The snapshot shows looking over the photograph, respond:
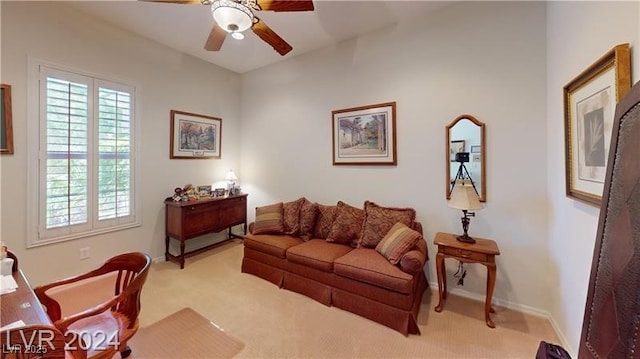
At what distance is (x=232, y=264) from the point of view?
3.58m

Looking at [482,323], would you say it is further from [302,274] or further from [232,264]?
[232,264]

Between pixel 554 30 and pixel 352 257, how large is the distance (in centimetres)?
268

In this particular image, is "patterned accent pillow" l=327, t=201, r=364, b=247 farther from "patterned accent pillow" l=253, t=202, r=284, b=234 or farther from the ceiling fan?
the ceiling fan

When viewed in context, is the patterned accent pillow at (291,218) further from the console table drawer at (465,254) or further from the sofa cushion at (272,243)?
the console table drawer at (465,254)

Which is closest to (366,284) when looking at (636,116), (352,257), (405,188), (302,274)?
(352,257)

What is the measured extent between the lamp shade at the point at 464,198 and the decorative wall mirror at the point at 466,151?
344 millimetres

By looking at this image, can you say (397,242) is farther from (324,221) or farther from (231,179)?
(231,179)

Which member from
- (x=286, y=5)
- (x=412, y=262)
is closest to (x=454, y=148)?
(x=412, y=262)

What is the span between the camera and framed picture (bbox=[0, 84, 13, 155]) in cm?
245

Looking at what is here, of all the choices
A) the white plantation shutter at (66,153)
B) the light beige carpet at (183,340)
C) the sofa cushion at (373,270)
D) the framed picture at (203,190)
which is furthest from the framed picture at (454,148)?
the white plantation shutter at (66,153)

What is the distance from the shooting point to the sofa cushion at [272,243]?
9.77 feet

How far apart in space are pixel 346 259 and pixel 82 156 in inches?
129

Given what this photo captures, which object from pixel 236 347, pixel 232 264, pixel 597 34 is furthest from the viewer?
pixel 232 264

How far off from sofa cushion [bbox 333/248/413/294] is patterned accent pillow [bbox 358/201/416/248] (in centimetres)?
17
